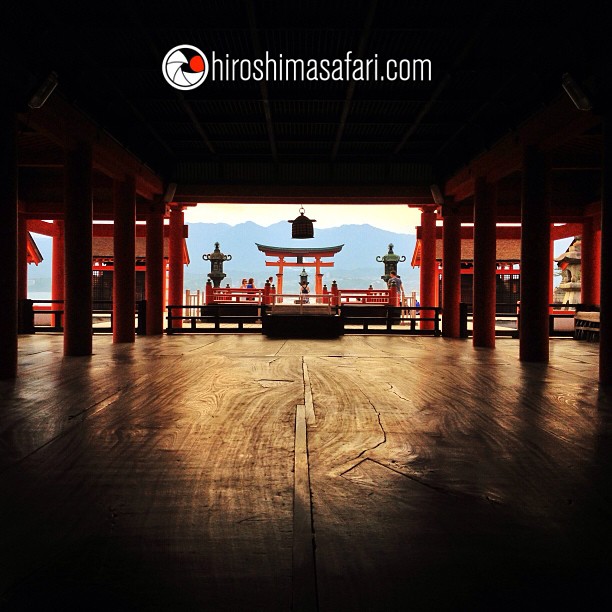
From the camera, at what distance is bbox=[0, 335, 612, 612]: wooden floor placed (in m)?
1.66

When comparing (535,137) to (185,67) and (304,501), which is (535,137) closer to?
(185,67)

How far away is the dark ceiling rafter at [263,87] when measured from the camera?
6120mm

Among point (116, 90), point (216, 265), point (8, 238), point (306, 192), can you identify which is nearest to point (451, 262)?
point (306, 192)

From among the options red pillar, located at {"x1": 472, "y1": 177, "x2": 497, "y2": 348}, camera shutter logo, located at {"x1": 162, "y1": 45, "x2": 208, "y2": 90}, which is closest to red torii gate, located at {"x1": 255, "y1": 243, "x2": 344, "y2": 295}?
red pillar, located at {"x1": 472, "y1": 177, "x2": 497, "y2": 348}

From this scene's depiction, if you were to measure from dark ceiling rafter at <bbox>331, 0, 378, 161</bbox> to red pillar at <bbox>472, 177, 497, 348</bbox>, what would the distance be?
3015 millimetres

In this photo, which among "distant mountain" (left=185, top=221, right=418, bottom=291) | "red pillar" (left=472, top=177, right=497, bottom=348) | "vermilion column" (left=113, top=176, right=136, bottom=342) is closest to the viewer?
"red pillar" (left=472, top=177, right=497, bottom=348)

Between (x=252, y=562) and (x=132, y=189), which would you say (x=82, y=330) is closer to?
(x=132, y=189)

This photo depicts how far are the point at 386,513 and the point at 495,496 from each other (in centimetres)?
56

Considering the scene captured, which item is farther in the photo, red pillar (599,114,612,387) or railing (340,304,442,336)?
railing (340,304,442,336)

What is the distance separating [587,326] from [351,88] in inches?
385

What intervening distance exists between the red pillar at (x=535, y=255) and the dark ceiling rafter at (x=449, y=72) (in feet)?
5.54

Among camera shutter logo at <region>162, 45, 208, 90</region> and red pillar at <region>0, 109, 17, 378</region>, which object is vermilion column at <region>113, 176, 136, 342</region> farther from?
red pillar at <region>0, 109, 17, 378</region>

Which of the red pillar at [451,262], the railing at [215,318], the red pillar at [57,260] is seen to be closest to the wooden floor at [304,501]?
the red pillar at [451,262]

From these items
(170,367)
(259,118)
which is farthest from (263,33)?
(170,367)
